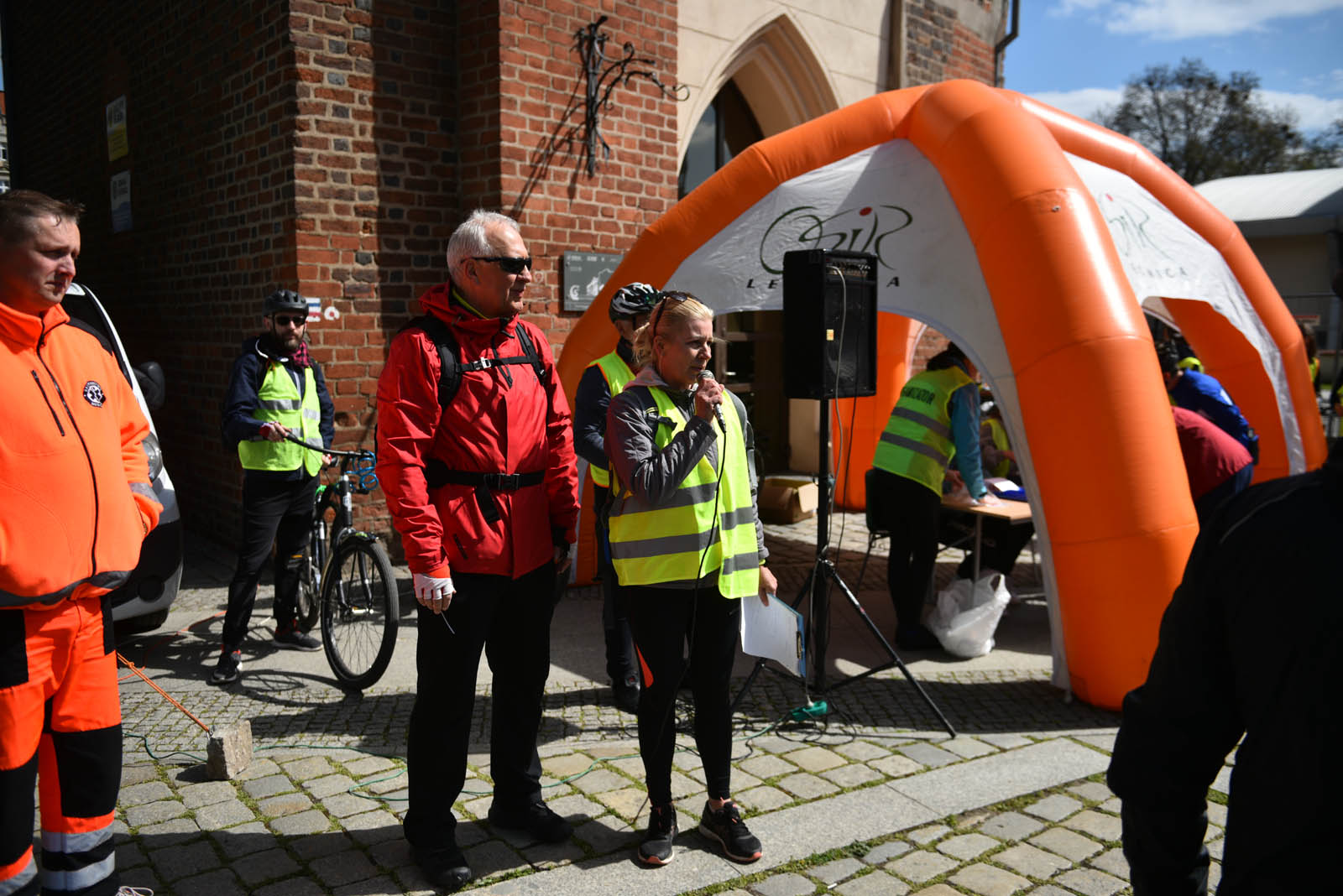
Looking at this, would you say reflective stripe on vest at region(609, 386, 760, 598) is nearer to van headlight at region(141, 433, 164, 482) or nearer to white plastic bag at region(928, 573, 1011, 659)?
white plastic bag at region(928, 573, 1011, 659)

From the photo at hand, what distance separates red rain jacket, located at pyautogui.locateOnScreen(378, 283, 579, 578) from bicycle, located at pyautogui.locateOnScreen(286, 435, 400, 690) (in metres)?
1.84

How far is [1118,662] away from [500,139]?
5235mm

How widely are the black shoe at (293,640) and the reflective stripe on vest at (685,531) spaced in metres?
2.97

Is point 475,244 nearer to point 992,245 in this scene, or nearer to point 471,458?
point 471,458

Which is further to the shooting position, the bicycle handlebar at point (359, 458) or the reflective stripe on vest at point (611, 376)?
the bicycle handlebar at point (359, 458)

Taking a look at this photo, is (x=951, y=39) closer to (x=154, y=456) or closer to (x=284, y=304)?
(x=284, y=304)

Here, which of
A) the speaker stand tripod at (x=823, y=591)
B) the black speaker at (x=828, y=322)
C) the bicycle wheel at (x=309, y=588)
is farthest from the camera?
the bicycle wheel at (x=309, y=588)

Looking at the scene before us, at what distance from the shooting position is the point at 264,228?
22.9 ft

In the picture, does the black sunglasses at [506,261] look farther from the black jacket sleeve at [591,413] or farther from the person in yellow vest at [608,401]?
the black jacket sleeve at [591,413]

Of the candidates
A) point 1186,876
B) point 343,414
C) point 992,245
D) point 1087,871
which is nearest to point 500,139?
point 343,414

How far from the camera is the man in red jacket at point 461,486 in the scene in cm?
294

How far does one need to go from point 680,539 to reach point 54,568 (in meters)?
1.70

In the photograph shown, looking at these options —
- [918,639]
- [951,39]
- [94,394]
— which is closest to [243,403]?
[94,394]

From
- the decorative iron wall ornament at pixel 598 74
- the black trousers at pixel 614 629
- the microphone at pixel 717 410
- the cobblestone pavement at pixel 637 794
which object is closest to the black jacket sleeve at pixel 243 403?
the cobblestone pavement at pixel 637 794
